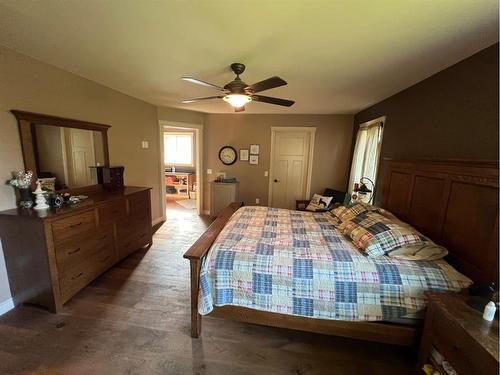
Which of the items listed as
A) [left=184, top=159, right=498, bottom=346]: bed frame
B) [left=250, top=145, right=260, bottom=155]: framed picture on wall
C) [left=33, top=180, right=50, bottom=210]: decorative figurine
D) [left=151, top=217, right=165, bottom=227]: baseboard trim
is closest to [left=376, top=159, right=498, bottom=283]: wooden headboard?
[left=184, top=159, right=498, bottom=346]: bed frame

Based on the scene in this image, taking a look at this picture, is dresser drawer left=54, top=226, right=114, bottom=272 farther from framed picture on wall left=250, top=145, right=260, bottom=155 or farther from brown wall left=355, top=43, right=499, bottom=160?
brown wall left=355, top=43, right=499, bottom=160

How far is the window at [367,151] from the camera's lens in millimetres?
3205

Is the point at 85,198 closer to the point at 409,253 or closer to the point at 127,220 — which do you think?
the point at 127,220

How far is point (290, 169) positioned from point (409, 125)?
8.58 ft

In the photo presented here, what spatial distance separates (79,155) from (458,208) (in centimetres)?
390

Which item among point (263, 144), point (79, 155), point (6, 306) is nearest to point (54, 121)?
point (79, 155)

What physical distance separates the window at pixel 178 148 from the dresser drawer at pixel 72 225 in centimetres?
492

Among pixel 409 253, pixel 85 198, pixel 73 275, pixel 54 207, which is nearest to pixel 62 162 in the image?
pixel 85 198

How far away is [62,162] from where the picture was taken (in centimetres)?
239

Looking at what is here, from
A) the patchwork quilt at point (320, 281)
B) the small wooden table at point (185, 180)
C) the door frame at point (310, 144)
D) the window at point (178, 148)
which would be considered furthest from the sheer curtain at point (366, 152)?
the window at point (178, 148)

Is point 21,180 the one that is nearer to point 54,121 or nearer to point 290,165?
point 54,121

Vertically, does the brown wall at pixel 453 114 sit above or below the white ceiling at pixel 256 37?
below

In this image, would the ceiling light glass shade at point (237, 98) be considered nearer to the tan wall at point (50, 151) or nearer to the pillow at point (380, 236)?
the pillow at point (380, 236)

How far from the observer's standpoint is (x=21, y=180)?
190cm
